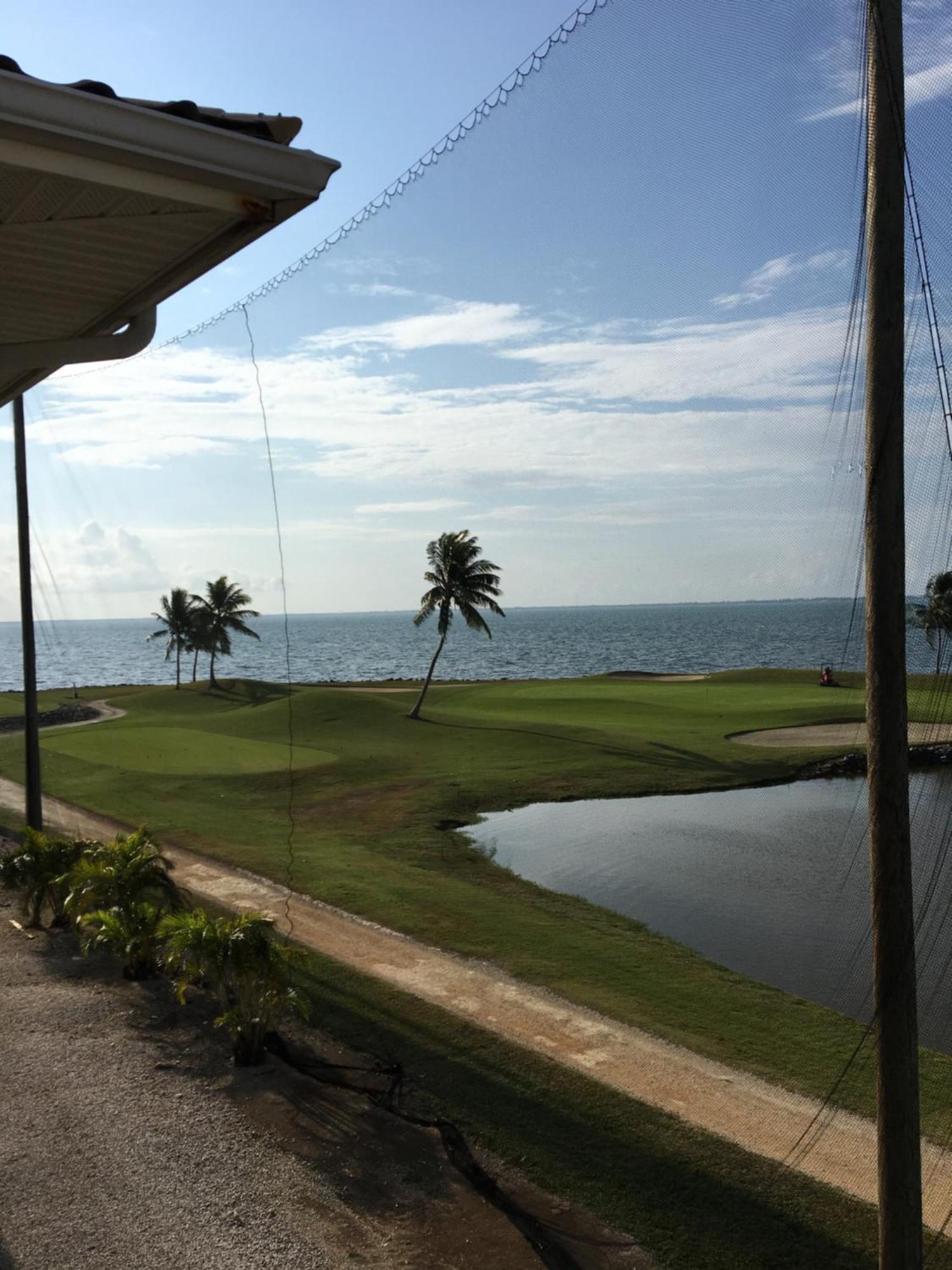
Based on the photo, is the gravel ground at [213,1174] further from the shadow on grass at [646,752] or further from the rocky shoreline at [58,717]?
the rocky shoreline at [58,717]

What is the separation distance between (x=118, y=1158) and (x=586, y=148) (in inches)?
258

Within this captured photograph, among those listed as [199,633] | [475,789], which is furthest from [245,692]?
[475,789]

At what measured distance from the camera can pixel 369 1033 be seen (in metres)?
7.97

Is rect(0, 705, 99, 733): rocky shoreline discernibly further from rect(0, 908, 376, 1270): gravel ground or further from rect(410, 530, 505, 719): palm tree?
rect(0, 908, 376, 1270): gravel ground

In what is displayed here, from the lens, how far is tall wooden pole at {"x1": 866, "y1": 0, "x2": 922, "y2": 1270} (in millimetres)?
4406

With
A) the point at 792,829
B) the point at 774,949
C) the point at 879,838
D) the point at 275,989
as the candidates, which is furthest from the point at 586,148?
the point at 792,829

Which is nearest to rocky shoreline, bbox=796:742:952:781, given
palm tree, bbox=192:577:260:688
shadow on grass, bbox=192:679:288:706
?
shadow on grass, bbox=192:679:288:706

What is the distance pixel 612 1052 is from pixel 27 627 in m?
9.33

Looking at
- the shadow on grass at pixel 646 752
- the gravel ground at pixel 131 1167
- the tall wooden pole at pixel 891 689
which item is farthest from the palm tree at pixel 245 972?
the shadow on grass at pixel 646 752

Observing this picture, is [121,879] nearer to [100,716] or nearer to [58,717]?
[58,717]

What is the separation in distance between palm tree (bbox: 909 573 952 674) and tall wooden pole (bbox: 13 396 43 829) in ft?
35.4

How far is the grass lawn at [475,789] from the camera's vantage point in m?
8.84

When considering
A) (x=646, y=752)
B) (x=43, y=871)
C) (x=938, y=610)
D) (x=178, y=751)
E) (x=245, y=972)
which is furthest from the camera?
(x=178, y=751)

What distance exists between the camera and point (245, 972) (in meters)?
7.42
